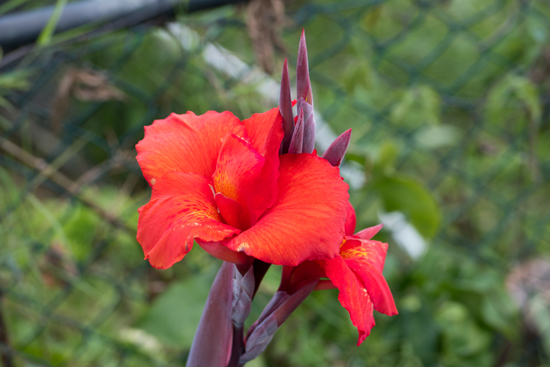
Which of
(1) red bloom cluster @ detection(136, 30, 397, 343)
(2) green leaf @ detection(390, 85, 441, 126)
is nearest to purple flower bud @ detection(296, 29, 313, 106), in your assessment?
(1) red bloom cluster @ detection(136, 30, 397, 343)

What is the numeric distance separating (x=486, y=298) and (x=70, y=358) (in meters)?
0.88

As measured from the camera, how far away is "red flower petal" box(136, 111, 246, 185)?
250 millimetres

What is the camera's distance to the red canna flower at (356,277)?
0.73 ft

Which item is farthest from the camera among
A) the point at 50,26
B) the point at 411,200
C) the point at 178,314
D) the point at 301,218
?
the point at 411,200

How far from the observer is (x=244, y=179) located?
0.79 feet

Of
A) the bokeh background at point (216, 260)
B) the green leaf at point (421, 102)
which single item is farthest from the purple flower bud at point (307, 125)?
the green leaf at point (421, 102)

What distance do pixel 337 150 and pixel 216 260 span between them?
2.01 ft

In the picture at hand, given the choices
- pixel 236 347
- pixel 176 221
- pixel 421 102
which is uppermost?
pixel 176 221

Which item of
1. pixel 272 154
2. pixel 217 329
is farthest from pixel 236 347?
pixel 272 154

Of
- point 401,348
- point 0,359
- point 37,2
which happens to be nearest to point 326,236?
point 0,359

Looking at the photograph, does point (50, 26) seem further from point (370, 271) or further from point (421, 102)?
point (421, 102)

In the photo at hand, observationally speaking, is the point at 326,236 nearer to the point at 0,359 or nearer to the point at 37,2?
the point at 0,359

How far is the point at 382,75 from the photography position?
204 cm

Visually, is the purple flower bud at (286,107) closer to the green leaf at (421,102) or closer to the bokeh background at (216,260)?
the bokeh background at (216,260)
